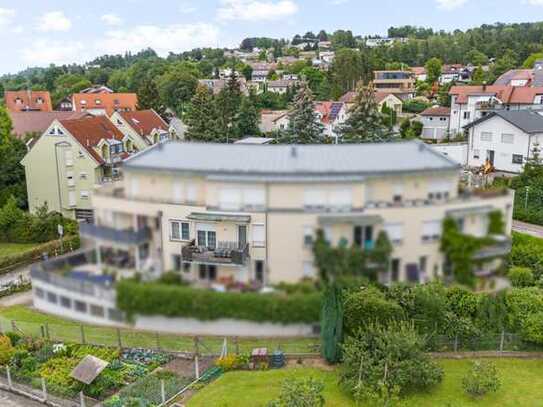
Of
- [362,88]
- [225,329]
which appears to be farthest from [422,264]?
[362,88]

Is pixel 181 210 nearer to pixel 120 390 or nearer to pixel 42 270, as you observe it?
pixel 42 270

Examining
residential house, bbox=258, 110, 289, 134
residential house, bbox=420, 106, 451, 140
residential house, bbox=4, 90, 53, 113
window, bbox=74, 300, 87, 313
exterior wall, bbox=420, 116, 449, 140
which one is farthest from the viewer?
residential house, bbox=4, 90, 53, 113

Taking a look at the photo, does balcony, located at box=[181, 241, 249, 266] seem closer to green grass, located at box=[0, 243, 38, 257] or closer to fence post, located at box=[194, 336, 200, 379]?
fence post, located at box=[194, 336, 200, 379]

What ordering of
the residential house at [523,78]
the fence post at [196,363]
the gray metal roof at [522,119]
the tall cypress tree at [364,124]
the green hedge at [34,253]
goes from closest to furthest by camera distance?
the fence post at [196,363] → the green hedge at [34,253] → the tall cypress tree at [364,124] → the gray metal roof at [522,119] → the residential house at [523,78]

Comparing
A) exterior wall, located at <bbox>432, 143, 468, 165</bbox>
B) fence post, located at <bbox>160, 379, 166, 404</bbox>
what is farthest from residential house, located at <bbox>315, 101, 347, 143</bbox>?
fence post, located at <bbox>160, 379, 166, 404</bbox>

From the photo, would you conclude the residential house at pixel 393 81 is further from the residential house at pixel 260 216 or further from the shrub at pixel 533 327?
the residential house at pixel 260 216

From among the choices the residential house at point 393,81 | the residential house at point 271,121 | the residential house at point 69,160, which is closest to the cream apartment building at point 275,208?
the residential house at point 69,160

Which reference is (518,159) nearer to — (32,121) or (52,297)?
(52,297)

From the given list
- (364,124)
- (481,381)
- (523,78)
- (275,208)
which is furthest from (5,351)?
(523,78)
